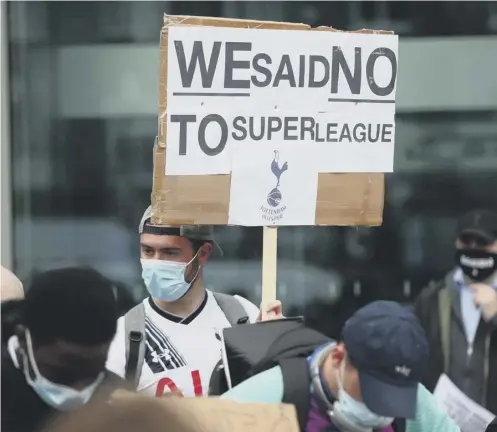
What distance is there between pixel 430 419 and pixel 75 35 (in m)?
4.44

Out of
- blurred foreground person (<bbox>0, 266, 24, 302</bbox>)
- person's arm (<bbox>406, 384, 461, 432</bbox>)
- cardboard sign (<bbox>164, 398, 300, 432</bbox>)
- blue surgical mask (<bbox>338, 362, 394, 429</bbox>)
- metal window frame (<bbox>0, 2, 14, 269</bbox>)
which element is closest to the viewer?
cardboard sign (<bbox>164, 398, 300, 432</bbox>)

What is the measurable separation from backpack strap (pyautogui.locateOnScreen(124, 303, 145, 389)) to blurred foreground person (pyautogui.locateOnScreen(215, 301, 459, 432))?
29.6 inches

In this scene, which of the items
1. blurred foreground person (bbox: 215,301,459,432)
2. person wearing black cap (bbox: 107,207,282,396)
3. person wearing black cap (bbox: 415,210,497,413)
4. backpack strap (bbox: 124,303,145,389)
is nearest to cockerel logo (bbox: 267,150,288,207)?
person wearing black cap (bbox: 107,207,282,396)

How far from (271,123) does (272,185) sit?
0.20 m

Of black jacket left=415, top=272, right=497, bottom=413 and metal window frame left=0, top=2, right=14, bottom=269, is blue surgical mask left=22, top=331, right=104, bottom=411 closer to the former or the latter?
black jacket left=415, top=272, right=497, bottom=413

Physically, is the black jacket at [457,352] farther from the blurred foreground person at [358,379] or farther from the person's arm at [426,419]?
the blurred foreground person at [358,379]

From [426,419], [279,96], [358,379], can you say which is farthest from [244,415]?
[279,96]

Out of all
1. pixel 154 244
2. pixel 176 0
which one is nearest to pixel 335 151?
pixel 154 244

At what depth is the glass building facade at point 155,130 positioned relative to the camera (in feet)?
21.1

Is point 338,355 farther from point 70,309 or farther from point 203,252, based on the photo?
point 203,252

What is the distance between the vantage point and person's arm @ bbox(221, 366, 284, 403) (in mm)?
2438

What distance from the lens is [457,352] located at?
439 cm

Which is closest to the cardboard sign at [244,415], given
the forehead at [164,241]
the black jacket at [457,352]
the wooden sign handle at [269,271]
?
the wooden sign handle at [269,271]

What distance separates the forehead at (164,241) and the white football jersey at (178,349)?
204 mm
